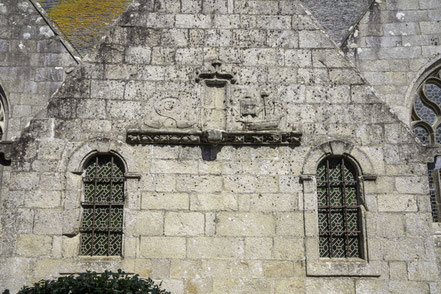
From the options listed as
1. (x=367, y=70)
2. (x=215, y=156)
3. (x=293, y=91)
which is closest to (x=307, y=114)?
(x=293, y=91)

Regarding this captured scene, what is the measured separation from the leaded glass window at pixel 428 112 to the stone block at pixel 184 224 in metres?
5.05

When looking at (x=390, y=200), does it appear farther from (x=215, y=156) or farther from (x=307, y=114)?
(x=215, y=156)

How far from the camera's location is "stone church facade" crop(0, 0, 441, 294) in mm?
7102

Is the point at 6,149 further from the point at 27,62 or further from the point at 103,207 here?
the point at 27,62

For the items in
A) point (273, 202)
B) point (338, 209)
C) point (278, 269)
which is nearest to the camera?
point (278, 269)

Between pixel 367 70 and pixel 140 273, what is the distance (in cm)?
576

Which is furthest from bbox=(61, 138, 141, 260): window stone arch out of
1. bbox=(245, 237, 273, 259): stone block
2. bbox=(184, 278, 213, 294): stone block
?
bbox=(245, 237, 273, 259): stone block

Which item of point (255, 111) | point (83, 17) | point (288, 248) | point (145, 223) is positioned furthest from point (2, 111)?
point (288, 248)

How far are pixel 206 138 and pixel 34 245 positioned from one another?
105 inches

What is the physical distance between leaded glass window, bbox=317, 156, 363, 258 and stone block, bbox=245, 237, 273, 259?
73cm

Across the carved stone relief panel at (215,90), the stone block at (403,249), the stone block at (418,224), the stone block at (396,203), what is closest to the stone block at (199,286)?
the carved stone relief panel at (215,90)

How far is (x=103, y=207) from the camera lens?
7367 millimetres

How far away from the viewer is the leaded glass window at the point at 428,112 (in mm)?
10172

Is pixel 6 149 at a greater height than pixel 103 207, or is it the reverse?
pixel 6 149
